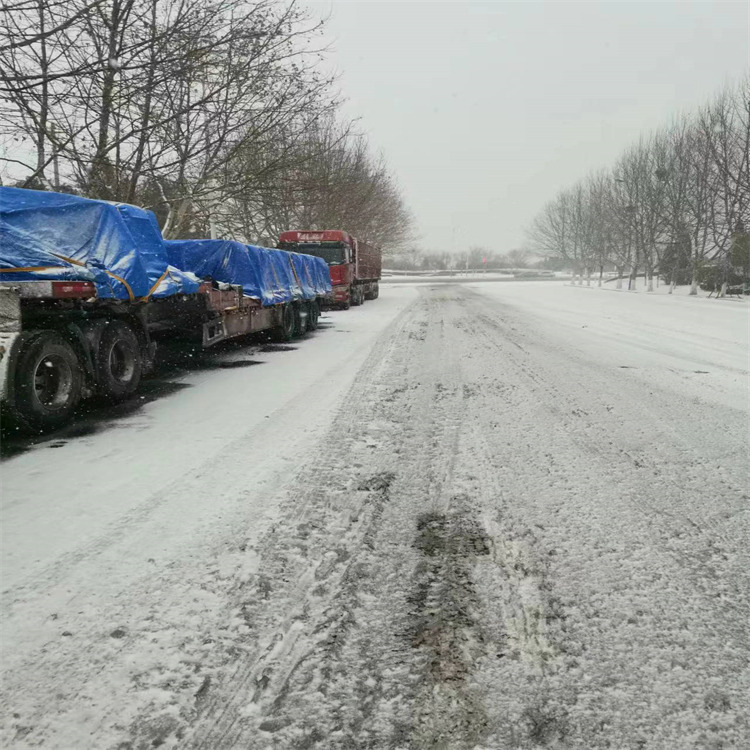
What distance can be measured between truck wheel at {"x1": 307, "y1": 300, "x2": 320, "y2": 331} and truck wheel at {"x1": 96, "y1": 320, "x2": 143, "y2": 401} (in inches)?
294

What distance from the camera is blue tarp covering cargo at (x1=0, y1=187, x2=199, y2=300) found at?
16.2 feet

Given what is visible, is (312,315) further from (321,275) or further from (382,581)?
(382,581)

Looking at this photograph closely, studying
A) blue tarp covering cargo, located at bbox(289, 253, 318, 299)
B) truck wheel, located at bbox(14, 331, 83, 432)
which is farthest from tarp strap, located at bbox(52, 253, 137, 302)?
blue tarp covering cargo, located at bbox(289, 253, 318, 299)

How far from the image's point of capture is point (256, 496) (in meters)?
3.45

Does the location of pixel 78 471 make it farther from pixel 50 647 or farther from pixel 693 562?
pixel 693 562

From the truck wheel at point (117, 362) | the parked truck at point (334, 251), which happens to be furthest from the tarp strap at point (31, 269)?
the parked truck at point (334, 251)

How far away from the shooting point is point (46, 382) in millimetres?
5090

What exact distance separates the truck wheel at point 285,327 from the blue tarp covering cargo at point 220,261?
1644 mm

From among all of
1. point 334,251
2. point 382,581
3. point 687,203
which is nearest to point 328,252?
point 334,251

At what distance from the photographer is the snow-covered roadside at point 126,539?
1.91m

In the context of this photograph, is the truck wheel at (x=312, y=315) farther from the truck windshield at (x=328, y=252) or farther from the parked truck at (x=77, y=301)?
the truck windshield at (x=328, y=252)

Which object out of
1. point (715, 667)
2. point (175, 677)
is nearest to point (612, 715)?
point (715, 667)

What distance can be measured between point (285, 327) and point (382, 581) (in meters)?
9.85

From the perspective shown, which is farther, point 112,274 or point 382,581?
point 112,274
